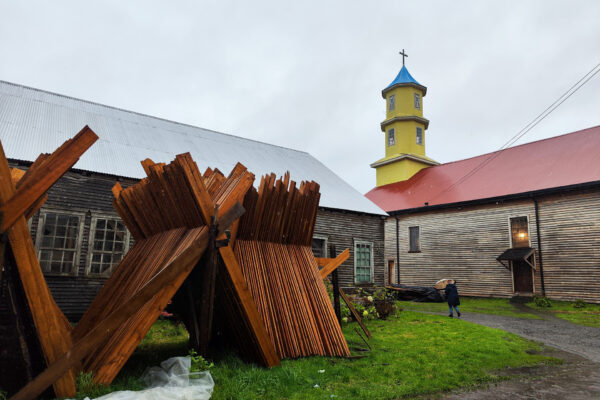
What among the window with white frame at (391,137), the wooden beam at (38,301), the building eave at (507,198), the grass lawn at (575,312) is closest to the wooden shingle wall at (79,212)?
the wooden beam at (38,301)

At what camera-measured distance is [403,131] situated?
3309 cm

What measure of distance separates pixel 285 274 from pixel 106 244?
299 inches

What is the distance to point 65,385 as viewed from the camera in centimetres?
374

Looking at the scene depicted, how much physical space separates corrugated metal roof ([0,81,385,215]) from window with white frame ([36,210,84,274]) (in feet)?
5.19

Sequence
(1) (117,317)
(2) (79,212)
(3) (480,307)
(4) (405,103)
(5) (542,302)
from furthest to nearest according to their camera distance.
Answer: (4) (405,103), (5) (542,302), (3) (480,307), (2) (79,212), (1) (117,317)

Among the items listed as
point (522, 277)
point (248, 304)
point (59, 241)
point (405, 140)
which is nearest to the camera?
point (248, 304)

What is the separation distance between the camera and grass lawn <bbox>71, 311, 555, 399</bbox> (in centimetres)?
468

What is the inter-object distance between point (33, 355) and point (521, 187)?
21889 mm

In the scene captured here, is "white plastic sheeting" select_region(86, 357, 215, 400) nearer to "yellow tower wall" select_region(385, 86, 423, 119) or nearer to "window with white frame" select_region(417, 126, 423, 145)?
"window with white frame" select_region(417, 126, 423, 145)

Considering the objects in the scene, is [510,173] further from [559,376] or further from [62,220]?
[62,220]

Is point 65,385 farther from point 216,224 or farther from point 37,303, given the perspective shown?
point 216,224

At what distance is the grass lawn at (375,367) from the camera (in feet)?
15.3

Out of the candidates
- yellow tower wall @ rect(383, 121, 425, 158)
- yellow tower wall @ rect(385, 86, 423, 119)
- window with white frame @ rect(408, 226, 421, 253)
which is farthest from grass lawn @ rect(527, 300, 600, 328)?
yellow tower wall @ rect(385, 86, 423, 119)

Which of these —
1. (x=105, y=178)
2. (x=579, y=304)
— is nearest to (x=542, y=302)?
(x=579, y=304)
